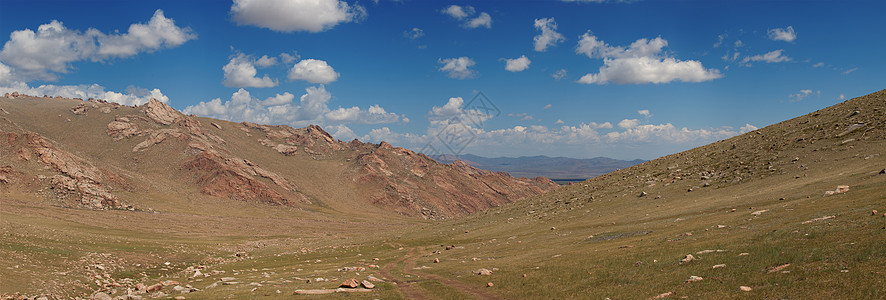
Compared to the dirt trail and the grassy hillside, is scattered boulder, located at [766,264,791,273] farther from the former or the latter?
the dirt trail

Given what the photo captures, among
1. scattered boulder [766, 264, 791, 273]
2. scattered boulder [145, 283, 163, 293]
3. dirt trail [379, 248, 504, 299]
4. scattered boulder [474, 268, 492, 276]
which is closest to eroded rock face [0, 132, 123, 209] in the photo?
scattered boulder [145, 283, 163, 293]

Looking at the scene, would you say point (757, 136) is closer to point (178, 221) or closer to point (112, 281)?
point (112, 281)

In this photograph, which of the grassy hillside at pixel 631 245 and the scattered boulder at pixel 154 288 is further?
the scattered boulder at pixel 154 288

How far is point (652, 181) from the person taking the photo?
75500mm

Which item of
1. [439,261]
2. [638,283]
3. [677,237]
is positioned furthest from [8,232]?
[677,237]

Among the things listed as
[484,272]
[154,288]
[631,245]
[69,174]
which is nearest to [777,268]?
[631,245]

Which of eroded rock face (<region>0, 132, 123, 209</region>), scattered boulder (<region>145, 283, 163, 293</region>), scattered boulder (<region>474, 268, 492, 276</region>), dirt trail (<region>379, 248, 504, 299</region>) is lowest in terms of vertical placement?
dirt trail (<region>379, 248, 504, 299</region>)

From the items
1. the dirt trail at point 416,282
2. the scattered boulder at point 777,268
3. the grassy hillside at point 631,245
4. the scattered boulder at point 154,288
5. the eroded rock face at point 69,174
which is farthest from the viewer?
the eroded rock face at point 69,174

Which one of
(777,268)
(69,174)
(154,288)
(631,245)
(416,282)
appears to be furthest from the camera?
(69,174)

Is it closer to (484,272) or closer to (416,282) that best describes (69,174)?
(416,282)

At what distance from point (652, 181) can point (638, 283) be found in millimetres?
56803

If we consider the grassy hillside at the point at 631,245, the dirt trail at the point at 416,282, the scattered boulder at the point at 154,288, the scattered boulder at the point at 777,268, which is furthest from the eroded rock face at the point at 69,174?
the scattered boulder at the point at 777,268

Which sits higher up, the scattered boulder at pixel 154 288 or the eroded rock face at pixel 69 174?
the eroded rock face at pixel 69 174

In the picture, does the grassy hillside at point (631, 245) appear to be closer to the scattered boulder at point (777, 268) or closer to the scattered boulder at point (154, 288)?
the scattered boulder at point (777, 268)
